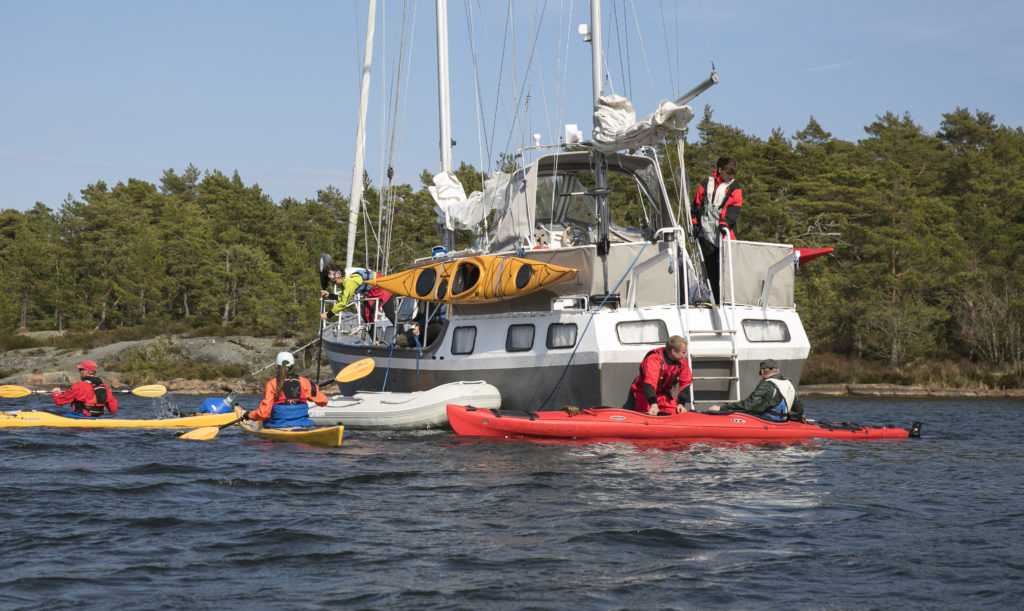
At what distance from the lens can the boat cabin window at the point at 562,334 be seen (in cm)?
1706

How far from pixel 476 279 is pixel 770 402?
5910 mm

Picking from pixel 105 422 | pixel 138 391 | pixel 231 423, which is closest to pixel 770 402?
pixel 231 423

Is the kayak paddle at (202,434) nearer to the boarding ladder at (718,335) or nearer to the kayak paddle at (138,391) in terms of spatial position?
the kayak paddle at (138,391)

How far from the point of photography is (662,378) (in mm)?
15492

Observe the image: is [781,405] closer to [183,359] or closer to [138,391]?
[138,391]

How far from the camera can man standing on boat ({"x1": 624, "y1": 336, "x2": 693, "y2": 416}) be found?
15.2m

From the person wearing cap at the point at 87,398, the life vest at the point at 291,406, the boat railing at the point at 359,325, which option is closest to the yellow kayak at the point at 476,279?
the life vest at the point at 291,406

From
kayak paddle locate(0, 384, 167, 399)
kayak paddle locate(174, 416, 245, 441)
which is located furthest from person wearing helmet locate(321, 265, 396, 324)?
kayak paddle locate(174, 416, 245, 441)

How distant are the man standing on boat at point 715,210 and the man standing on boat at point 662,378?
1955 mm

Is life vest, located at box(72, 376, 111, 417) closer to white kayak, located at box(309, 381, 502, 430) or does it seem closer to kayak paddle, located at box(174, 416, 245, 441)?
kayak paddle, located at box(174, 416, 245, 441)

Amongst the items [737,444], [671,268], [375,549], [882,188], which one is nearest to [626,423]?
[737,444]

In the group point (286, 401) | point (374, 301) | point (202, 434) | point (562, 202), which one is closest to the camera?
point (286, 401)

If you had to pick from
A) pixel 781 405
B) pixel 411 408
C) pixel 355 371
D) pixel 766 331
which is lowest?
pixel 411 408

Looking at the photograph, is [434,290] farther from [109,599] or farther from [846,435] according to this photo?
[109,599]
